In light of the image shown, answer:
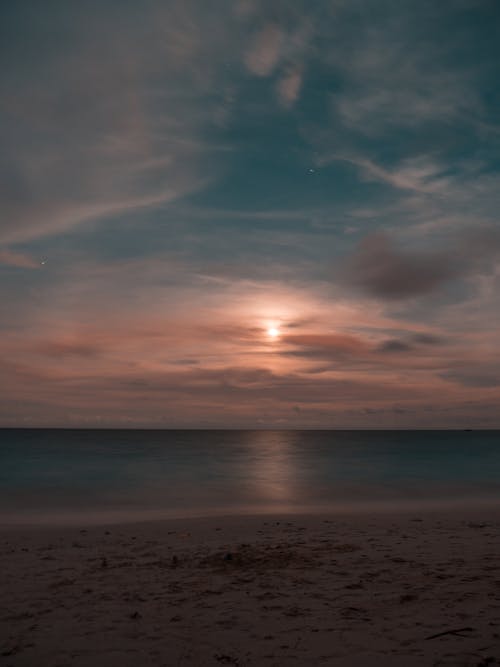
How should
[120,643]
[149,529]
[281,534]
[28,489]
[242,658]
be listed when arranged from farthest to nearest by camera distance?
[28,489]
[149,529]
[281,534]
[120,643]
[242,658]

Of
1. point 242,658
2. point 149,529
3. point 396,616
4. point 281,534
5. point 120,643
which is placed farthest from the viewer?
point 149,529

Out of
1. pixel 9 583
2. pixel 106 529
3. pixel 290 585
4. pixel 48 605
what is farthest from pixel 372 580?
pixel 106 529

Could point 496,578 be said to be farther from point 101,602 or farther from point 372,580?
point 101,602

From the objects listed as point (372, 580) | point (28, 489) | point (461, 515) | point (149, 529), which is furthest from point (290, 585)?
point (28, 489)

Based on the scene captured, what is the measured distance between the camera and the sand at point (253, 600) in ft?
22.4

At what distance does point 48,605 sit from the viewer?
8688mm

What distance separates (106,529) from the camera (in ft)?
55.2

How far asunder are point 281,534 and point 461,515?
821 cm

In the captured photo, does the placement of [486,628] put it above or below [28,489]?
above

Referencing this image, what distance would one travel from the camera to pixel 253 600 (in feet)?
28.9

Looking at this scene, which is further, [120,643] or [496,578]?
[496,578]

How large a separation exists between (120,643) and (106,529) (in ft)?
33.5

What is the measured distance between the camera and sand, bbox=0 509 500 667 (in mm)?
6812

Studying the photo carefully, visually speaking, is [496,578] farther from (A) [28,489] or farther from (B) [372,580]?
(A) [28,489]
